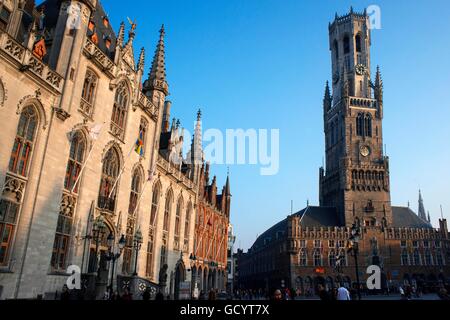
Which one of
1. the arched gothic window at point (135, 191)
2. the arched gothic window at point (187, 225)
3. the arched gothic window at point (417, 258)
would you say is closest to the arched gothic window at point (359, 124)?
the arched gothic window at point (417, 258)

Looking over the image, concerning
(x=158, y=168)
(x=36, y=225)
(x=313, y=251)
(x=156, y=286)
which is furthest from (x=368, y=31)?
(x=36, y=225)

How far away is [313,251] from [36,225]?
2930 inches

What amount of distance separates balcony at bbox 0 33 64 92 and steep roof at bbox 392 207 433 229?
89.7 m

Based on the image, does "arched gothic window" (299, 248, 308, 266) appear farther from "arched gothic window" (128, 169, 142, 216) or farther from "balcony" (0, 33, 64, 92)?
"balcony" (0, 33, 64, 92)

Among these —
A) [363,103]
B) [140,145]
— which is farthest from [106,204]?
[363,103]

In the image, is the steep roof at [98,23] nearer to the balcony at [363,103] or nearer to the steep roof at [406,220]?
the balcony at [363,103]

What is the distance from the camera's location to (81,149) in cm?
2316

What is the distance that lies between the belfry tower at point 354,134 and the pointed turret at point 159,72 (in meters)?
65.4

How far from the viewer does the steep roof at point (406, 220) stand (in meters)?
92.7

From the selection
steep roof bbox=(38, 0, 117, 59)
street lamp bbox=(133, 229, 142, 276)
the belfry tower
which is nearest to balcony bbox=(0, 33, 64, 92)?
steep roof bbox=(38, 0, 117, 59)

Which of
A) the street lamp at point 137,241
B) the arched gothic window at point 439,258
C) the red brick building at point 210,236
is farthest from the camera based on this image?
the arched gothic window at point 439,258

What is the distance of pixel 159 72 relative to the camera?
3553cm

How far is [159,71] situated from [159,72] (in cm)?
13

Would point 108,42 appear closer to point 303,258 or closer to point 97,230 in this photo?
point 97,230
